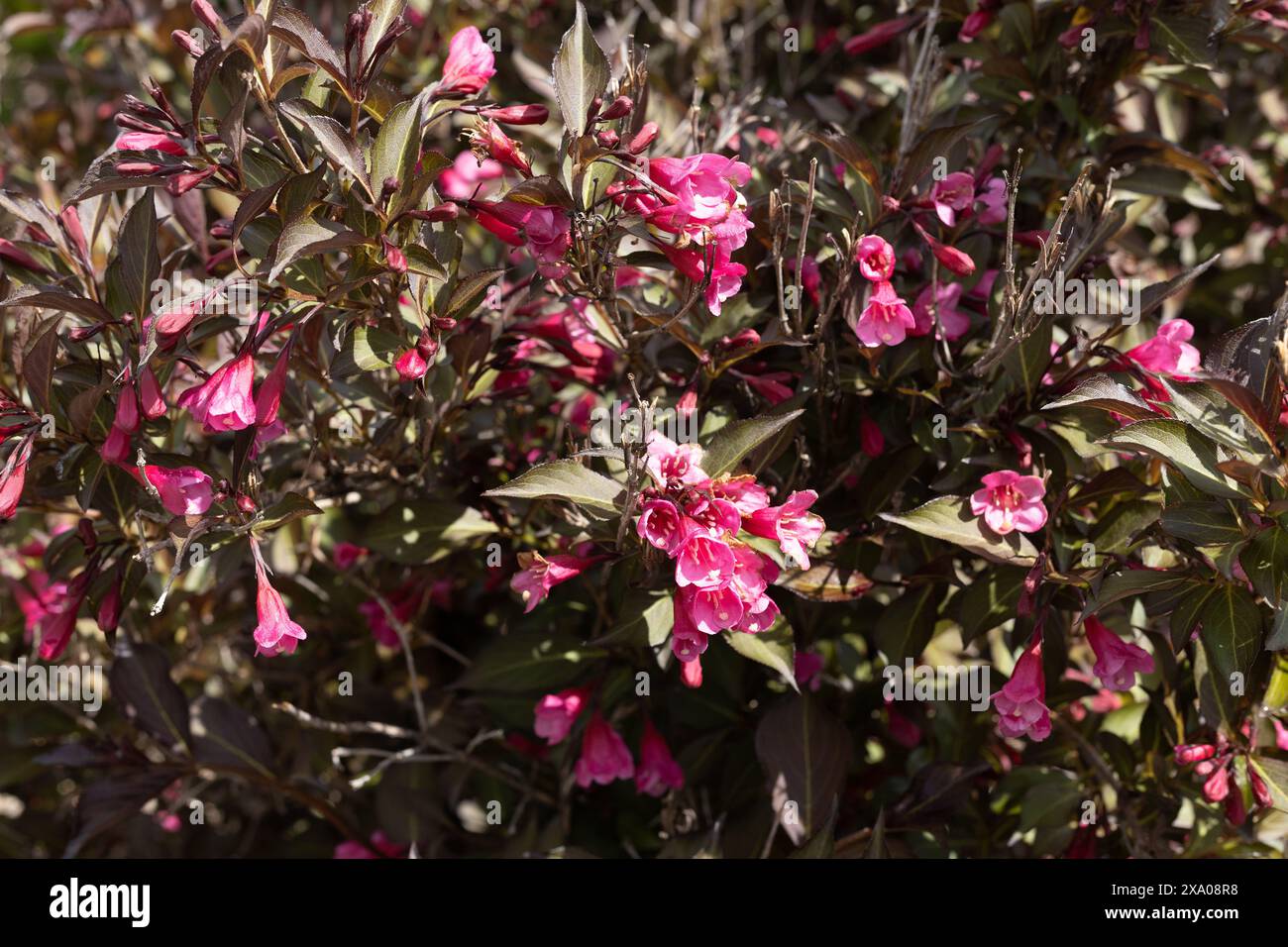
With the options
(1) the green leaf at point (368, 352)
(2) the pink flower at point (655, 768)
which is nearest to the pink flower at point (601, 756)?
(2) the pink flower at point (655, 768)

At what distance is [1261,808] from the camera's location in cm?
200

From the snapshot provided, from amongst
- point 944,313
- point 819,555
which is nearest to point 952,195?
point 944,313

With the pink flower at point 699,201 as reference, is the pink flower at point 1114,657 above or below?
below

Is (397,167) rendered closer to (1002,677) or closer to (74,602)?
(74,602)

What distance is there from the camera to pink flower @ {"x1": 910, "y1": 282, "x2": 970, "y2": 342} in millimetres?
1860

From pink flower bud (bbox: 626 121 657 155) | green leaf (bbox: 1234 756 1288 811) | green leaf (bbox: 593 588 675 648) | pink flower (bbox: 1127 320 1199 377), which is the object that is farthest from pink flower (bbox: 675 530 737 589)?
green leaf (bbox: 1234 756 1288 811)

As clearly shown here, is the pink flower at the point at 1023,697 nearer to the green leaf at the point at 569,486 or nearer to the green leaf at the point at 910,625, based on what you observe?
the green leaf at the point at 910,625

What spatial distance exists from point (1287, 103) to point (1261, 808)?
1.99 metres

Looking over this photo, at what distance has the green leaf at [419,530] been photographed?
203 centimetres

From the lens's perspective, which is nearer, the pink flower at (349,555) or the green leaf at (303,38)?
the green leaf at (303,38)

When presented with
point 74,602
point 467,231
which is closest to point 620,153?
point 74,602

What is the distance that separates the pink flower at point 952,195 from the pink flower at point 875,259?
0.16m

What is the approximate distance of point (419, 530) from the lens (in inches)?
80.4

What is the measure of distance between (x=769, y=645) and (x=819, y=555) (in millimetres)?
186
